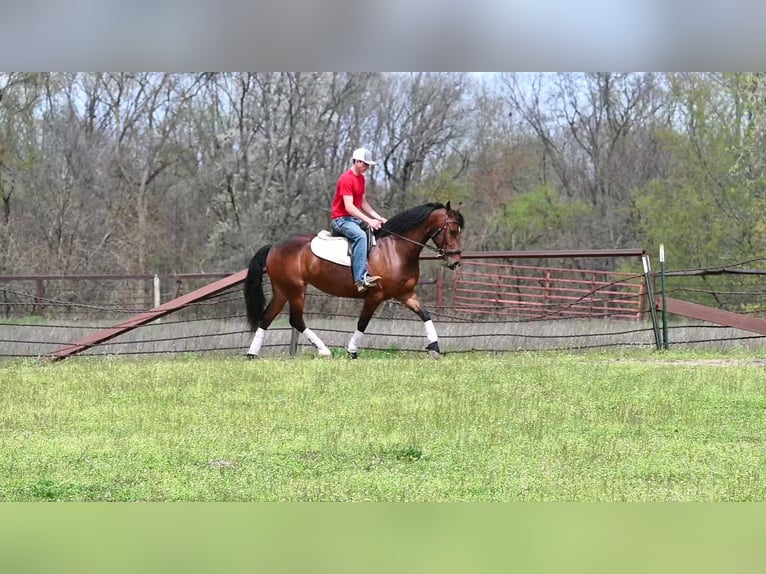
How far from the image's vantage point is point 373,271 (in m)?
11.1

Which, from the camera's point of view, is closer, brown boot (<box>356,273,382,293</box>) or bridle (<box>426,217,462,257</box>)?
brown boot (<box>356,273,382,293</box>)

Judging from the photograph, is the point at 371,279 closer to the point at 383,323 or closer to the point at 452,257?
the point at 452,257

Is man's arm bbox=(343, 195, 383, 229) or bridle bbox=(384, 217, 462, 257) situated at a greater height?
man's arm bbox=(343, 195, 383, 229)

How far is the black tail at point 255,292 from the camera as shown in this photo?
11641 millimetres

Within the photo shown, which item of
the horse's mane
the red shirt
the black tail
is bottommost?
the black tail

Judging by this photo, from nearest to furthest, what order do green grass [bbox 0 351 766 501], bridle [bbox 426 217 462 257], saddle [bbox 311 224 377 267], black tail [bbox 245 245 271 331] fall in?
1. green grass [bbox 0 351 766 501]
2. saddle [bbox 311 224 377 267]
3. bridle [bbox 426 217 462 257]
4. black tail [bbox 245 245 271 331]

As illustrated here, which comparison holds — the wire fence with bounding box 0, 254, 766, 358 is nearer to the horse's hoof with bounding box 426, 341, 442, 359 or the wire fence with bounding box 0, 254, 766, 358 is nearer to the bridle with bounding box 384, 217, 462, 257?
the horse's hoof with bounding box 426, 341, 442, 359

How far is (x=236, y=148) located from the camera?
90.0ft

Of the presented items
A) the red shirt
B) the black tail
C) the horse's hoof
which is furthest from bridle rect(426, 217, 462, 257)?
the black tail

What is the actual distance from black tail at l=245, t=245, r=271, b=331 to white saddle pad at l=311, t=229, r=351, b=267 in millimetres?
801

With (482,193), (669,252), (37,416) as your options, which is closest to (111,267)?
(482,193)

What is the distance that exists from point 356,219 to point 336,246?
1.33 ft

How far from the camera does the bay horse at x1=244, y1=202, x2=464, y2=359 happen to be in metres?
11.2

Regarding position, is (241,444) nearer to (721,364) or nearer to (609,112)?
(721,364)
